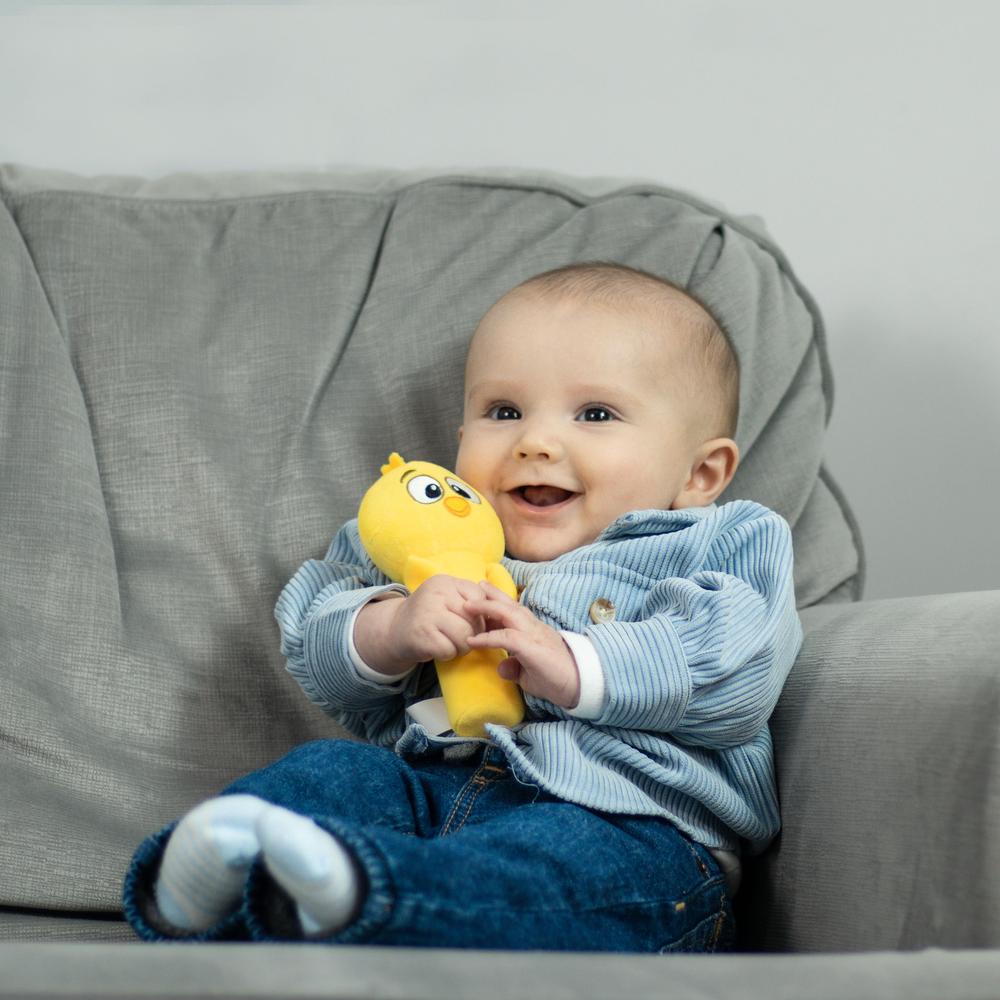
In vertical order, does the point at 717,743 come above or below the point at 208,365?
below

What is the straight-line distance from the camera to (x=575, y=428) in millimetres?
1162

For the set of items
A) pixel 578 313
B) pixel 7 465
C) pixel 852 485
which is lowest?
pixel 852 485

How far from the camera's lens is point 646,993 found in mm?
564

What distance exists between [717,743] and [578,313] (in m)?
0.44

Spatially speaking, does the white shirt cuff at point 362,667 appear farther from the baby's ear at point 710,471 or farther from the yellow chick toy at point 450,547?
the baby's ear at point 710,471

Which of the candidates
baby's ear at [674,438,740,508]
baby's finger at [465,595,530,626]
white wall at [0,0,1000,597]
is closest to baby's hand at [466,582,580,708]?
baby's finger at [465,595,530,626]

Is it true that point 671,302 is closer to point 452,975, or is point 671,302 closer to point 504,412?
point 504,412

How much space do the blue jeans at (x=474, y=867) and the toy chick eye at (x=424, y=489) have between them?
0.22 m

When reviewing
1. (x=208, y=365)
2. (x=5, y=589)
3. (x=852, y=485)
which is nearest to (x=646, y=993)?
(x=5, y=589)

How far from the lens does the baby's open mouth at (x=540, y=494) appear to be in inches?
46.8

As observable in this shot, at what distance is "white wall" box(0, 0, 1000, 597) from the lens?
1.75 metres

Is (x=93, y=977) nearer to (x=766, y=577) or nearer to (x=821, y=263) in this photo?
(x=766, y=577)

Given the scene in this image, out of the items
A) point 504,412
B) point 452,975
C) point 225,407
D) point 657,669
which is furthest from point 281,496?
point 452,975

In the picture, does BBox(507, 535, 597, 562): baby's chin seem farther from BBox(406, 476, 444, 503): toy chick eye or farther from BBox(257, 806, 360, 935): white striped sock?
BBox(257, 806, 360, 935): white striped sock
